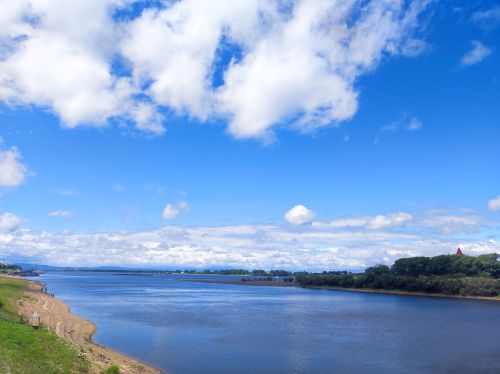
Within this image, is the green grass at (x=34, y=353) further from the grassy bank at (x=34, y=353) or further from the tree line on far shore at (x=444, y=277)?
the tree line on far shore at (x=444, y=277)

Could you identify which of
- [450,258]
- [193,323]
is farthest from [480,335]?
[450,258]

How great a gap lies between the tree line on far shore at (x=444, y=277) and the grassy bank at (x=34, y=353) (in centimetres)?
14373

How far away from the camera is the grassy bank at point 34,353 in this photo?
92.8 feet

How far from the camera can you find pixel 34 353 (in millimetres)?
32719

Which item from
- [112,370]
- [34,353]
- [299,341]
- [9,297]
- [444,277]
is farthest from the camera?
[444,277]

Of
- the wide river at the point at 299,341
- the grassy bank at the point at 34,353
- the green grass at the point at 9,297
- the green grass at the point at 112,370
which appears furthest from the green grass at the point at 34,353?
the green grass at the point at 9,297

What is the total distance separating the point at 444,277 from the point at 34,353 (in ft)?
536

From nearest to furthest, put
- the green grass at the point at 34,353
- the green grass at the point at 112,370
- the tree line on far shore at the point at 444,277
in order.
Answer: the green grass at the point at 34,353, the green grass at the point at 112,370, the tree line on far shore at the point at 444,277

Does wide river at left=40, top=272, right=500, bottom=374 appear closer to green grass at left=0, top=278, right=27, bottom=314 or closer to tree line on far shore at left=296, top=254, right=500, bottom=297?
green grass at left=0, top=278, right=27, bottom=314

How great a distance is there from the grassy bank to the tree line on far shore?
14373cm

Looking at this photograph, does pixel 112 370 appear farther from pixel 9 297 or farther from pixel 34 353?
pixel 9 297

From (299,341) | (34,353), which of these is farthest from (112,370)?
(299,341)

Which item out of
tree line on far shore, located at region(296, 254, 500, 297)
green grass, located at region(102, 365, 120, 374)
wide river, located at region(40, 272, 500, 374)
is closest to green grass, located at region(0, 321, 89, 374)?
green grass, located at region(102, 365, 120, 374)

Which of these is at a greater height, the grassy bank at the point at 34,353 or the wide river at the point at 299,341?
the grassy bank at the point at 34,353
